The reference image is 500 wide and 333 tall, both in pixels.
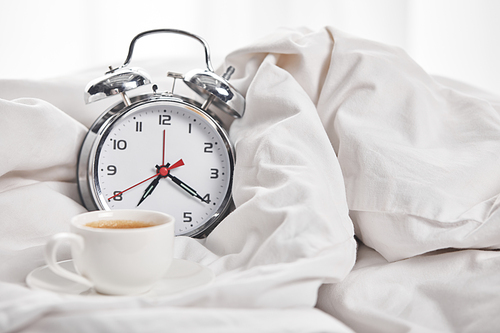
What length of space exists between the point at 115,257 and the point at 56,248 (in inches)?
2.8

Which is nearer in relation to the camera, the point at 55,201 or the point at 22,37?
the point at 55,201

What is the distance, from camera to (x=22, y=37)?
1.72 m

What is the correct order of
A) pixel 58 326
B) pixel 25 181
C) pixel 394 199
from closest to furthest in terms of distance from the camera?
pixel 58 326, pixel 394 199, pixel 25 181

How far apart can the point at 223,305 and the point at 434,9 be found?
1.80 metres

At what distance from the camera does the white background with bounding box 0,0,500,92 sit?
173 centimetres

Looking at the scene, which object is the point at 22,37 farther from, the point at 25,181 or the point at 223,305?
the point at 223,305

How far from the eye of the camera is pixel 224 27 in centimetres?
185

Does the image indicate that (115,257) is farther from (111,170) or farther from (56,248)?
(111,170)

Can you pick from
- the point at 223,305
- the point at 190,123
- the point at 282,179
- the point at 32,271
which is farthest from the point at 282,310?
the point at 190,123

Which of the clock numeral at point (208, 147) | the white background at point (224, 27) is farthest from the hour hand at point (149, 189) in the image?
the white background at point (224, 27)

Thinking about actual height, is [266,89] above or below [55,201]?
above

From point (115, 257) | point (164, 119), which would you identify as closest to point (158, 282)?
point (115, 257)

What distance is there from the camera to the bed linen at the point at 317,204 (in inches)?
19.1

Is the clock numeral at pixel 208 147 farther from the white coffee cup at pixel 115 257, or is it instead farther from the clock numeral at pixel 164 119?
the white coffee cup at pixel 115 257
